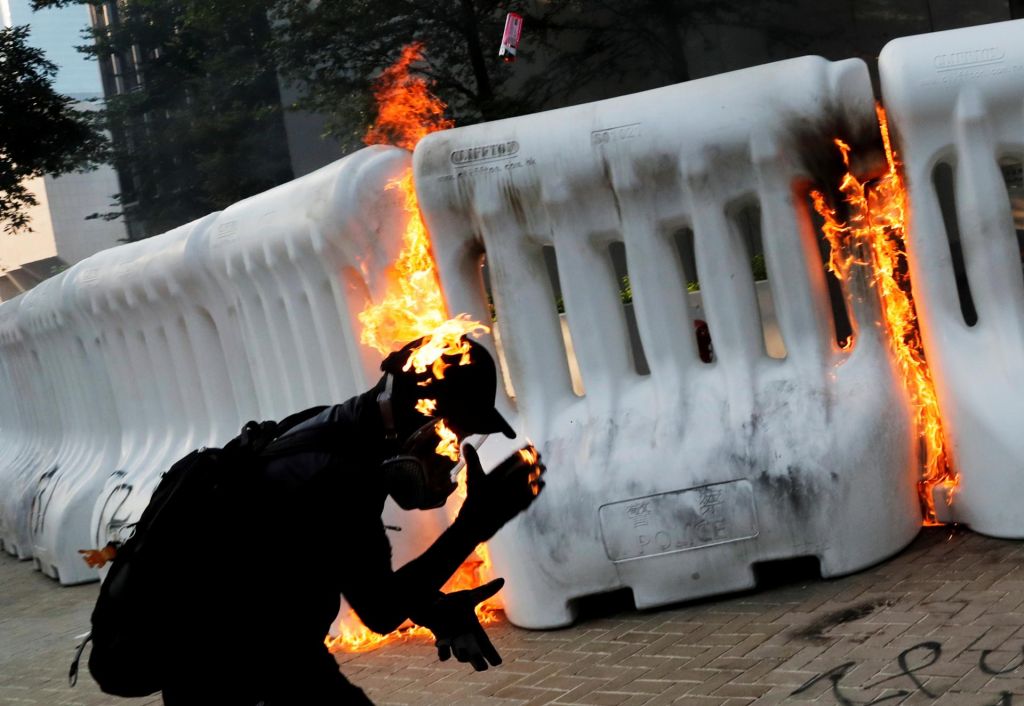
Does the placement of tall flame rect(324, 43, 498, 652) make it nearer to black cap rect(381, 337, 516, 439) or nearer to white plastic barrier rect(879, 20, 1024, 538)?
white plastic barrier rect(879, 20, 1024, 538)

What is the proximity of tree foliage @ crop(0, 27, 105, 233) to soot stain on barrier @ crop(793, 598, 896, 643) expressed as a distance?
14.6m

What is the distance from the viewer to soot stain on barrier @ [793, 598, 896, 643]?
5.18 meters

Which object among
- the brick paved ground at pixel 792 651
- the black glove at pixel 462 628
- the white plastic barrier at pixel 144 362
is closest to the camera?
the black glove at pixel 462 628

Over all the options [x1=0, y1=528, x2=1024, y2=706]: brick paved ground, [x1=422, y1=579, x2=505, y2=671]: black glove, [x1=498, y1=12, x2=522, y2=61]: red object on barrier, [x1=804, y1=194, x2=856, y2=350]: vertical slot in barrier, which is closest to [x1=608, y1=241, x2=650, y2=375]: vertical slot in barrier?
[x1=804, y1=194, x2=856, y2=350]: vertical slot in barrier

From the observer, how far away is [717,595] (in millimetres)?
5938

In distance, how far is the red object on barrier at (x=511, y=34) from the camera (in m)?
14.5

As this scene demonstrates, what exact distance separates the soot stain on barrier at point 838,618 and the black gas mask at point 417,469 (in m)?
2.34

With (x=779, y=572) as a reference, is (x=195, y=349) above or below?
above

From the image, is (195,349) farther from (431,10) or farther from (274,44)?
(274,44)

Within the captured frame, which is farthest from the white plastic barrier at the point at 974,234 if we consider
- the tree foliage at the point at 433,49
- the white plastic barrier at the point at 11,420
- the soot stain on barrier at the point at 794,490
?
the tree foliage at the point at 433,49

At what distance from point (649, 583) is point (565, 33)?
997 centimetres

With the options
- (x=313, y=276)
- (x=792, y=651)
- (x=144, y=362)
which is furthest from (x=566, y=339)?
(x=792, y=651)

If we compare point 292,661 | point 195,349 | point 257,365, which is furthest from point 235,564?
point 195,349

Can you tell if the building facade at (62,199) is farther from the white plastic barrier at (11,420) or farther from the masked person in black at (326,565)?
the masked person in black at (326,565)
